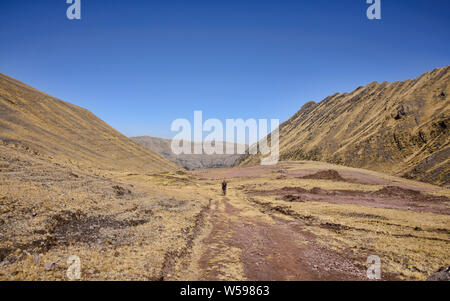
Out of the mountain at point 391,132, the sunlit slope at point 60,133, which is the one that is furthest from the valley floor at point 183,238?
the mountain at point 391,132

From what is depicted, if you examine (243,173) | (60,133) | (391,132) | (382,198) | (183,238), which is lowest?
(382,198)

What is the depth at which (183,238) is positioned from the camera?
1287 cm

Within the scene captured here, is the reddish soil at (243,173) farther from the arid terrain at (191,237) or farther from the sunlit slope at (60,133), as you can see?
the arid terrain at (191,237)

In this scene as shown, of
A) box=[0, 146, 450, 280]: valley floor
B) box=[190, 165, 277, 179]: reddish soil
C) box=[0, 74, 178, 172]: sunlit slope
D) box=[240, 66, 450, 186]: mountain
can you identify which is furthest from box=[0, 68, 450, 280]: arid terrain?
box=[240, 66, 450, 186]: mountain

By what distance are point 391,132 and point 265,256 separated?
90.4 metres

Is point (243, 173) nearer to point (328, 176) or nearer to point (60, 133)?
point (328, 176)

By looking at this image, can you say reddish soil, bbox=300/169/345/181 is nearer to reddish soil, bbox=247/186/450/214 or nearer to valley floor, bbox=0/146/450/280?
reddish soil, bbox=247/186/450/214

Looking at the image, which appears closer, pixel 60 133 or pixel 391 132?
pixel 60 133

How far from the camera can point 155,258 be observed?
9.56m

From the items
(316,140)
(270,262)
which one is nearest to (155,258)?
(270,262)

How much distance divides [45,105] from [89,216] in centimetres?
7612

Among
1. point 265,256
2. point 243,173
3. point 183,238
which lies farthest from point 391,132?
point 183,238

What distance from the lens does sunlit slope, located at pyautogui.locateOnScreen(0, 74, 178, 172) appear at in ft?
150
